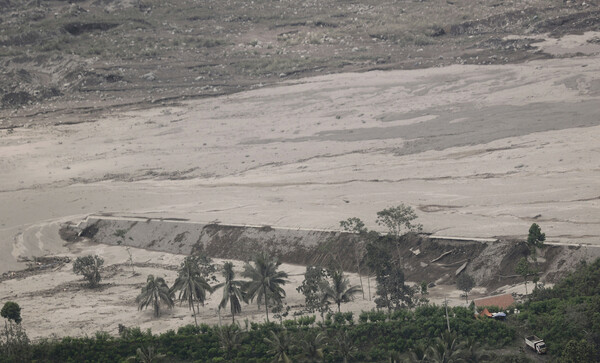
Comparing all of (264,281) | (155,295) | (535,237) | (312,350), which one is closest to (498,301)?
(535,237)

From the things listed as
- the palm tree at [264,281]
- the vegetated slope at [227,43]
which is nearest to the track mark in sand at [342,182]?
the palm tree at [264,281]

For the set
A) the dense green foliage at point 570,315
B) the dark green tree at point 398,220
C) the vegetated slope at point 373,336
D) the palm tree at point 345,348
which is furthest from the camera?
the dark green tree at point 398,220

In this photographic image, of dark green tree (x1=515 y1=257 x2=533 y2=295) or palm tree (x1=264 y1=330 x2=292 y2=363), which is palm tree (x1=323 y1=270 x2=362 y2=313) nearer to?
palm tree (x1=264 y1=330 x2=292 y2=363)

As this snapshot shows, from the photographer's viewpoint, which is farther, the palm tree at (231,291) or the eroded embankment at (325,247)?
the eroded embankment at (325,247)

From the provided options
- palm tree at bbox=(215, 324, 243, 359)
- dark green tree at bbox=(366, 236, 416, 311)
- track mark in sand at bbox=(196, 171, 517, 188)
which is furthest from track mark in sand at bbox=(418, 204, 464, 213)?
palm tree at bbox=(215, 324, 243, 359)

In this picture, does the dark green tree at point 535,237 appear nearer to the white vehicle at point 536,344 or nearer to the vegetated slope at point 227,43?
the white vehicle at point 536,344

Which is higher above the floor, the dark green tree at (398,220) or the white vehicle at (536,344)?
the dark green tree at (398,220)

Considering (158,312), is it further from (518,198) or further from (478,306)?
(518,198)
